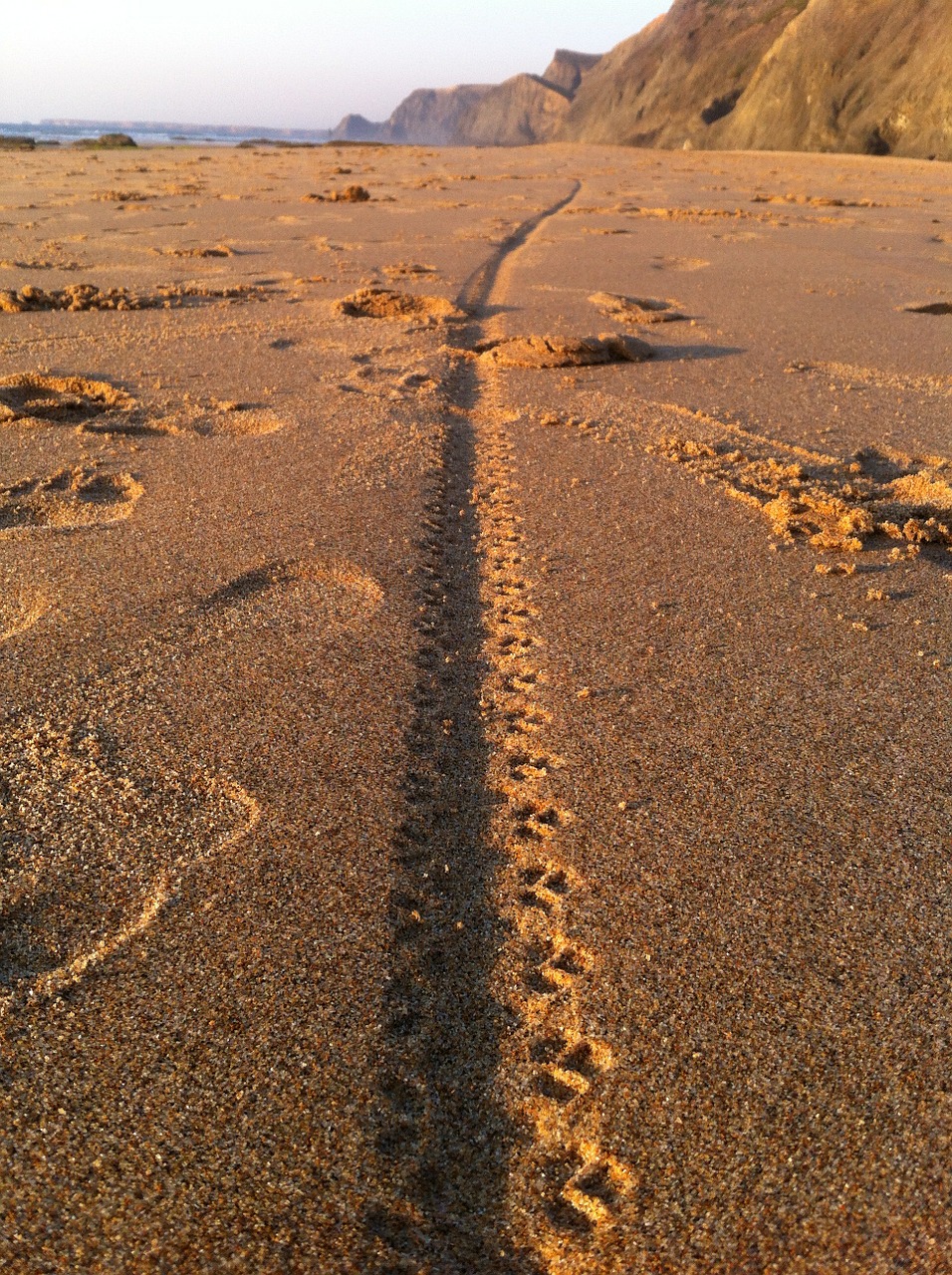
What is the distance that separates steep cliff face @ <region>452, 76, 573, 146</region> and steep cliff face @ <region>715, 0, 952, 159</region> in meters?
39.4

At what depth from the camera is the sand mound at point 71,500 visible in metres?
2.87

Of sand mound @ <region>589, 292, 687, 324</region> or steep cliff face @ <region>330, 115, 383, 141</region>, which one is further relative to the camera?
steep cliff face @ <region>330, 115, 383, 141</region>

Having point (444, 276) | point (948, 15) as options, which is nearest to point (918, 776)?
point (444, 276)

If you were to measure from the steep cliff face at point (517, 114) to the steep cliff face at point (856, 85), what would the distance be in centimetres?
3937

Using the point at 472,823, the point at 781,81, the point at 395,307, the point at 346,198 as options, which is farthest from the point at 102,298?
the point at 781,81

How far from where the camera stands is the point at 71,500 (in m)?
2.99

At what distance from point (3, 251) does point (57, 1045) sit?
26.0 ft

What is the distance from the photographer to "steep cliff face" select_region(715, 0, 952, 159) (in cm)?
2252

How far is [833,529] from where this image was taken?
9.64 feet

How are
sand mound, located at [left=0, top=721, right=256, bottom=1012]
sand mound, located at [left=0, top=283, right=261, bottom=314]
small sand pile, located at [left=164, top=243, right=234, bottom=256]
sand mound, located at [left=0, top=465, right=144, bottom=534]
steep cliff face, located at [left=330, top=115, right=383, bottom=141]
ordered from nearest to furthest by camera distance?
sand mound, located at [left=0, top=721, right=256, bottom=1012] → sand mound, located at [left=0, top=465, right=144, bottom=534] → sand mound, located at [left=0, top=283, right=261, bottom=314] → small sand pile, located at [left=164, top=243, right=234, bottom=256] → steep cliff face, located at [left=330, top=115, right=383, bottom=141]

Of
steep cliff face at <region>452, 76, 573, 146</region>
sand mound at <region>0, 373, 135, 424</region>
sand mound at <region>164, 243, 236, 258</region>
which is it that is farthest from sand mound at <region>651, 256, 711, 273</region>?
steep cliff face at <region>452, 76, 573, 146</region>

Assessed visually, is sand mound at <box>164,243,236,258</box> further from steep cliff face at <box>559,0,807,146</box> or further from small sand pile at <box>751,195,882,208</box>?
steep cliff face at <box>559,0,807,146</box>

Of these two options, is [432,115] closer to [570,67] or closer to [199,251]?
[570,67]

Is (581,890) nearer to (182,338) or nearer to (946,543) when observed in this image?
(946,543)
